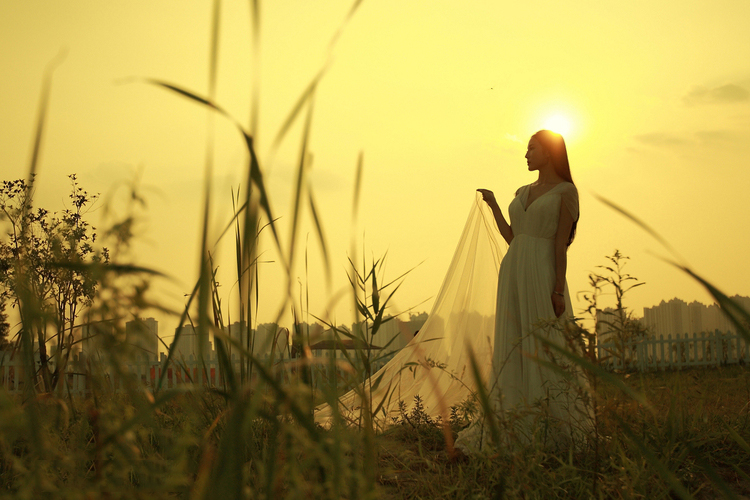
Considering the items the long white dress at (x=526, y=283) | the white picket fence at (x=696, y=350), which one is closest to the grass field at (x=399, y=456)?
the long white dress at (x=526, y=283)

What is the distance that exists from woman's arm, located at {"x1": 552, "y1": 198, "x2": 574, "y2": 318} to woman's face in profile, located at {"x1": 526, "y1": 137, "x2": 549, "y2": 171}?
0.30m

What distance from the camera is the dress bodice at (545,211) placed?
10.6 feet

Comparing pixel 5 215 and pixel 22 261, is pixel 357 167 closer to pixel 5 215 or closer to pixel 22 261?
pixel 22 261

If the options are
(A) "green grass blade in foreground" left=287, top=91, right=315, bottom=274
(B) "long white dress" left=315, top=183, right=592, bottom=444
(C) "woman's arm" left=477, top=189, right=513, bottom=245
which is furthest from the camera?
(C) "woman's arm" left=477, top=189, right=513, bottom=245

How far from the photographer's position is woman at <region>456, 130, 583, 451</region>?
10.5 ft

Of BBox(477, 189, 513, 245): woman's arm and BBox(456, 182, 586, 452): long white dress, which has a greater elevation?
BBox(477, 189, 513, 245): woman's arm

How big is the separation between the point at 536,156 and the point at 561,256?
617mm

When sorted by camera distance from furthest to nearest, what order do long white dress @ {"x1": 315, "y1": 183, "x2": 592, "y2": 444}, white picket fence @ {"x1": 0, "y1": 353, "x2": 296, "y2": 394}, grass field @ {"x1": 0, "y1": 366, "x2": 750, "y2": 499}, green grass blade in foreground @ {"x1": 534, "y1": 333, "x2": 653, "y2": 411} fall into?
long white dress @ {"x1": 315, "y1": 183, "x2": 592, "y2": 444} → white picket fence @ {"x1": 0, "y1": 353, "x2": 296, "y2": 394} → grass field @ {"x1": 0, "y1": 366, "x2": 750, "y2": 499} → green grass blade in foreground @ {"x1": 534, "y1": 333, "x2": 653, "y2": 411}

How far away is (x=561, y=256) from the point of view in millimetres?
3238

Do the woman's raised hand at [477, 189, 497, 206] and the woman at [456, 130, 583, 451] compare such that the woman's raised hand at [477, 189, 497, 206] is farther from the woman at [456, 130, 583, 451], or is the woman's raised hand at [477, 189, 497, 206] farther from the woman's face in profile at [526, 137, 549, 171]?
the woman's face in profile at [526, 137, 549, 171]

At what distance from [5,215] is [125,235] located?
2.52 feet

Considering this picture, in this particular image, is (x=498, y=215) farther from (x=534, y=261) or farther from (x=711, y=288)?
(x=711, y=288)

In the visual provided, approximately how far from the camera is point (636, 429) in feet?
8.11

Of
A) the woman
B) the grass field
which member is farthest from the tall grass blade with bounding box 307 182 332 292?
the woman
